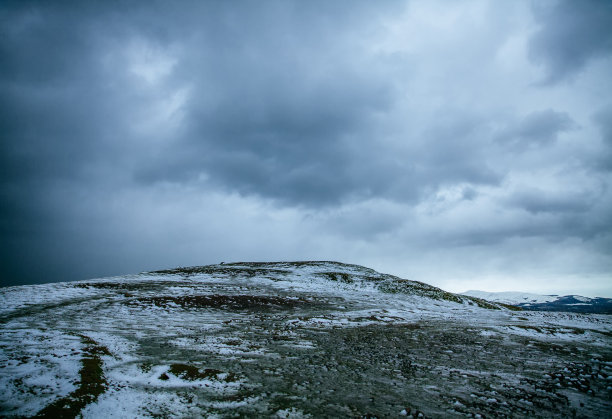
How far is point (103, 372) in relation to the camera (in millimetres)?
12812

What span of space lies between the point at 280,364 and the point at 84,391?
800 centimetres

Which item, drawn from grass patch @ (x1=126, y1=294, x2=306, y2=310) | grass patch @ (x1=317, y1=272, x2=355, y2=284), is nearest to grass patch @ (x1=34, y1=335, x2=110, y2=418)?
grass patch @ (x1=126, y1=294, x2=306, y2=310)

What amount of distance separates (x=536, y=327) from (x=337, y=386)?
83.3ft

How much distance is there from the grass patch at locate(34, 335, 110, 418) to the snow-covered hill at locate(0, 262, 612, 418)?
0.06m

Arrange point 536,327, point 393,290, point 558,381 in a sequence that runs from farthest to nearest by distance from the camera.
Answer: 1. point 393,290
2. point 536,327
3. point 558,381

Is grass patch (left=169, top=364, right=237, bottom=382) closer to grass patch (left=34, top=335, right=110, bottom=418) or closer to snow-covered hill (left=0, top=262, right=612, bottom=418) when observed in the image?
snow-covered hill (left=0, top=262, right=612, bottom=418)

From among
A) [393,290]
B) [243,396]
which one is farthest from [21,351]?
[393,290]

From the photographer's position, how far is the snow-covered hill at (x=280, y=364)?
10406 millimetres

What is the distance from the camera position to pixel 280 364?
15.1 meters

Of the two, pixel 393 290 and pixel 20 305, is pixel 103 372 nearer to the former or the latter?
pixel 20 305

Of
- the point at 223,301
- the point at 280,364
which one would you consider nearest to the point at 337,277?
the point at 223,301

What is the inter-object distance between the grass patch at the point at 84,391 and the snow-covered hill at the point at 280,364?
0.19ft

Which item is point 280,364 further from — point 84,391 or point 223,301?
point 223,301

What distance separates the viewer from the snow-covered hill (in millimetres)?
10406
